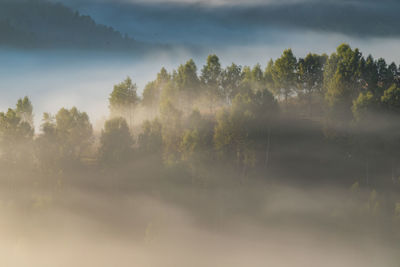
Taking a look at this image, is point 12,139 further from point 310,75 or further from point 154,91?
point 310,75

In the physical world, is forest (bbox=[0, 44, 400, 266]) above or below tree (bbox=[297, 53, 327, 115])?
below

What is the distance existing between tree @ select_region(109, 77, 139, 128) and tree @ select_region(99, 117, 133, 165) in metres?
22.5

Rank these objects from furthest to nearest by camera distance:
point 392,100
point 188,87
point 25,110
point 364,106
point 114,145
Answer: point 25,110 → point 188,87 → point 114,145 → point 392,100 → point 364,106

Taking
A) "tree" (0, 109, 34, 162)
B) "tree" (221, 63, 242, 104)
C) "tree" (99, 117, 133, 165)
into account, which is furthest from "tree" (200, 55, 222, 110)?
"tree" (0, 109, 34, 162)

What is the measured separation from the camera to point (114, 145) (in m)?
73.9

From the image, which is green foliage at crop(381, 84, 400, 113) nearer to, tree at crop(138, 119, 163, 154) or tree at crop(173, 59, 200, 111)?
tree at crop(138, 119, 163, 154)

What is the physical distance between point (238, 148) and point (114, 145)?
23316 millimetres

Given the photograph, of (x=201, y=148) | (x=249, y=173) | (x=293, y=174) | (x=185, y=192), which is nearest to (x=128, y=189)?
(x=185, y=192)

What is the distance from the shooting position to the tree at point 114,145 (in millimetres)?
73312

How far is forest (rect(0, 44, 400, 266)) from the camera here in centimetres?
6969

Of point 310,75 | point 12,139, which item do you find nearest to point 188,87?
point 310,75

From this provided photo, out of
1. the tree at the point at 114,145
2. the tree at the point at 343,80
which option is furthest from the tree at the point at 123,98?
the tree at the point at 343,80

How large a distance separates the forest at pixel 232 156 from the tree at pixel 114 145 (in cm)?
19

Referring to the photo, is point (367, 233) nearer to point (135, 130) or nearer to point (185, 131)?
point (185, 131)
